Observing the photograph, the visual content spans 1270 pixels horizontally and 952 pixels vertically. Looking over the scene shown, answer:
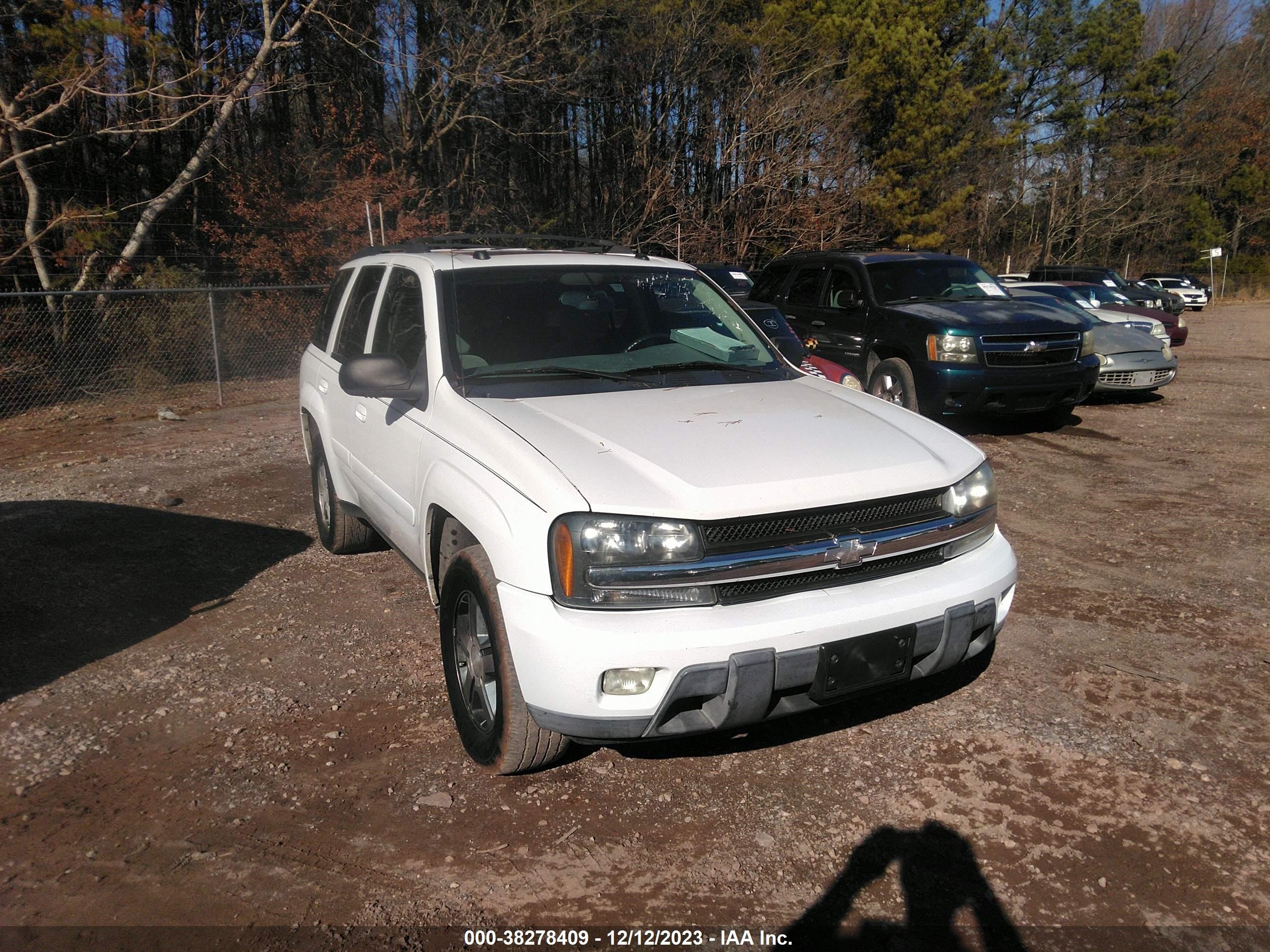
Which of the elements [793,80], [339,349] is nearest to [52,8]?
[339,349]

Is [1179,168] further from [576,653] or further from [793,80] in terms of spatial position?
[576,653]

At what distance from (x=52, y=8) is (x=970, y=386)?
519 inches

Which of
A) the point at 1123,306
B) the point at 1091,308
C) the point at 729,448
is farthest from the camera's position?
the point at 1123,306

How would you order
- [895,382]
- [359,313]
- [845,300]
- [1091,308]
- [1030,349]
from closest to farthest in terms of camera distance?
[359,313] → [1030,349] → [895,382] → [845,300] → [1091,308]

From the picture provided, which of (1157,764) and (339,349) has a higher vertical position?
(339,349)

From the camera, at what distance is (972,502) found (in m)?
3.50

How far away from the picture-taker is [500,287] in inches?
172

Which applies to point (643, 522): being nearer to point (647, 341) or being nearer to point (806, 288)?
point (647, 341)

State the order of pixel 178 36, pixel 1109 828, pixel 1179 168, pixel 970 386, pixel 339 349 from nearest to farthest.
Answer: pixel 1109 828
pixel 339 349
pixel 970 386
pixel 178 36
pixel 1179 168

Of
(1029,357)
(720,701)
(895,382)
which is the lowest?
(720,701)

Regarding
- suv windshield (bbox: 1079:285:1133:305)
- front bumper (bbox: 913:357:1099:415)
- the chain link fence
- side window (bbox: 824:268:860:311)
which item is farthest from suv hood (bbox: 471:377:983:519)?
suv windshield (bbox: 1079:285:1133:305)

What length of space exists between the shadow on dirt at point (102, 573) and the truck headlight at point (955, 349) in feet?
18.8

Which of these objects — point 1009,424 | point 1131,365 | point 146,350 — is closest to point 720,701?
point 1009,424

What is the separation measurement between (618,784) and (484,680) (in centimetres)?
61
